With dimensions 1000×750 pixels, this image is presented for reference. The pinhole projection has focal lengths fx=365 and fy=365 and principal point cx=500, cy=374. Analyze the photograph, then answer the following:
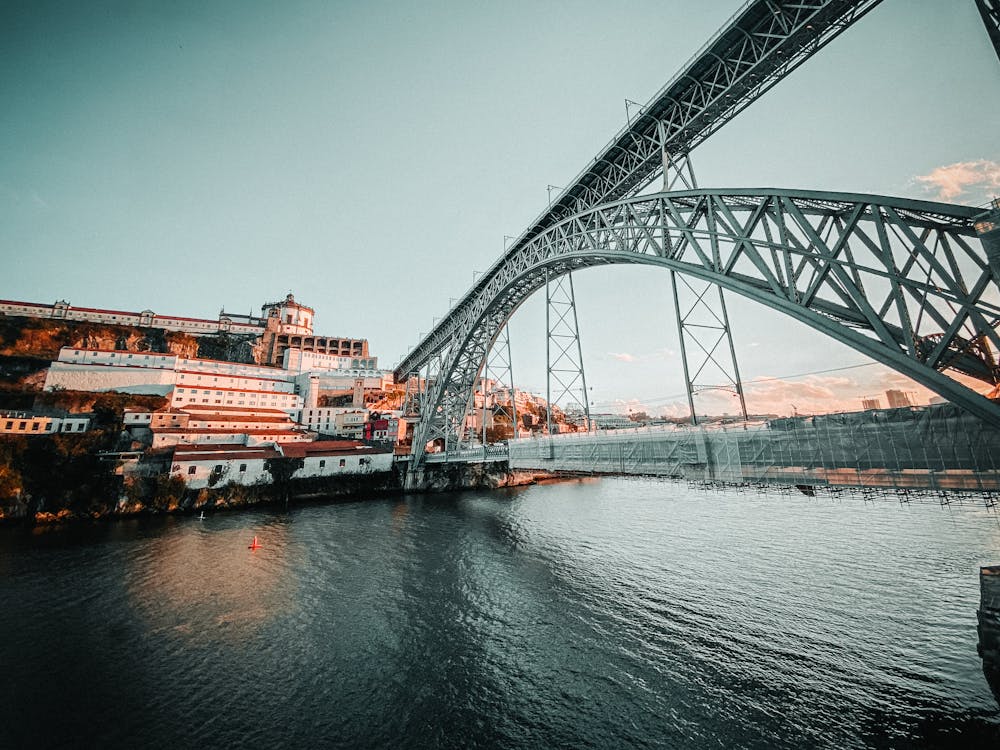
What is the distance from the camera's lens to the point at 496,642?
10.0 metres

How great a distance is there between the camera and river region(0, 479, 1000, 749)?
696 centimetres

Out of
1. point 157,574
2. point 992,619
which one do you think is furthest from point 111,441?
point 992,619

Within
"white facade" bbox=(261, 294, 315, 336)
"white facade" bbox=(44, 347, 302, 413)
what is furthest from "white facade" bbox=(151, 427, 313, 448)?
"white facade" bbox=(261, 294, 315, 336)

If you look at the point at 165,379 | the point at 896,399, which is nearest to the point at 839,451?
the point at 896,399

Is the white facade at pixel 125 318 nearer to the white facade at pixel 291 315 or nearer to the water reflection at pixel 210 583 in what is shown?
the white facade at pixel 291 315

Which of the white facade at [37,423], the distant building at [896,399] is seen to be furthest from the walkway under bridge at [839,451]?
the white facade at [37,423]

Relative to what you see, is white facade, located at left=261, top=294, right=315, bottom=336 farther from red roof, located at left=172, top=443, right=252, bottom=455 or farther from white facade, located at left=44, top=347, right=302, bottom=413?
red roof, located at left=172, top=443, right=252, bottom=455

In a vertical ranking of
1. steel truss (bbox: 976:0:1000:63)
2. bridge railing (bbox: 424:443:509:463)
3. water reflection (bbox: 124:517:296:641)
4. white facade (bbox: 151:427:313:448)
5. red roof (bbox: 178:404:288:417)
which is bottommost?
water reflection (bbox: 124:517:296:641)

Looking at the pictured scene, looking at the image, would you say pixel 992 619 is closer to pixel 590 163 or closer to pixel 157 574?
pixel 590 163

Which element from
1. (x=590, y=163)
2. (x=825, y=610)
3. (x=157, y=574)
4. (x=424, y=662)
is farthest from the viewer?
(x=590, y=163)

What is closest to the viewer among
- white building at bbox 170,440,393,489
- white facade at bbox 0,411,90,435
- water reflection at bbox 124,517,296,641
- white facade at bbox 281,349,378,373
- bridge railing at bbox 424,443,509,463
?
water reflection at bbox 124,517,296,641

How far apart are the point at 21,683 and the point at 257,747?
6.22 metres

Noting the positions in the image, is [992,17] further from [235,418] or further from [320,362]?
[320,362]

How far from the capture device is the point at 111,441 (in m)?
27.7
